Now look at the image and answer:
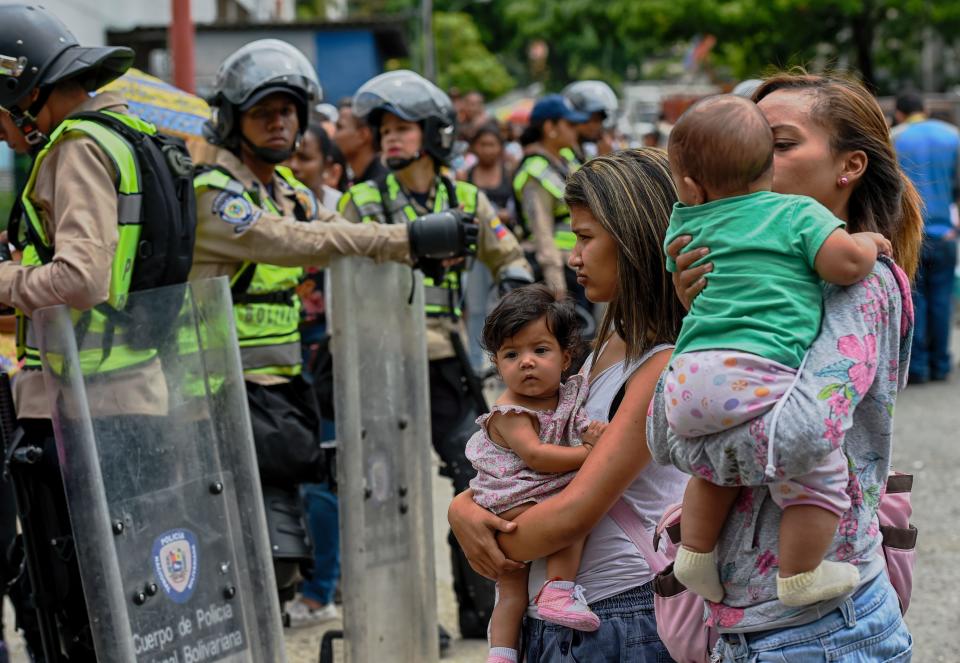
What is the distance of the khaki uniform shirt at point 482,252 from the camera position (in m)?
5.10

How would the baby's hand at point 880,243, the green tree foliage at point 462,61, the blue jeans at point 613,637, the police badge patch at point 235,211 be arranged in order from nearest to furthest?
the baby's hand at point 880,243 → the blue jeans at point 613,637 → the police badge patch at point 235,211 → the green tree foliage at point 462,61

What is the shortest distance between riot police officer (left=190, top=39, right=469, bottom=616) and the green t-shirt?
87.9 inches

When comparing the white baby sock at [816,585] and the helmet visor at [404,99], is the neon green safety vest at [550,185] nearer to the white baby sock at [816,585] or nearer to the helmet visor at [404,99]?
the helmet visor at [404,99]

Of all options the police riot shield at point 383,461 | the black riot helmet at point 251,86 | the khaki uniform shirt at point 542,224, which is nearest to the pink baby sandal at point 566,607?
the police riot shield at point 383,461

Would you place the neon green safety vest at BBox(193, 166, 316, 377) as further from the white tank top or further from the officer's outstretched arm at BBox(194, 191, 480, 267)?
the white tank top

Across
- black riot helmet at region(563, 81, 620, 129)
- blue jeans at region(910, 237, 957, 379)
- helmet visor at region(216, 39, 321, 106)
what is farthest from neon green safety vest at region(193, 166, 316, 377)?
blue jeans at region(910, 237, 957, 379)

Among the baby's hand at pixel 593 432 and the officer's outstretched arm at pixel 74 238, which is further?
the officer's outstretched arm at pixel 74 238

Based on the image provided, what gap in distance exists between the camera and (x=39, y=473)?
3584 mm

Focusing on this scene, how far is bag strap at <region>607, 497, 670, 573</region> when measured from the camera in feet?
8.25

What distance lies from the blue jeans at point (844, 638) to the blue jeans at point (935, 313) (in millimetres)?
8651

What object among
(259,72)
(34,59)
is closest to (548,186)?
(259,72)

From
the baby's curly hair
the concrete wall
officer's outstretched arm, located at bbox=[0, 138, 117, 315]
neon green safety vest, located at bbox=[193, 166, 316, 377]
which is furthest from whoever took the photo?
the concrete wall

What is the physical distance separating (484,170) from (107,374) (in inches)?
304

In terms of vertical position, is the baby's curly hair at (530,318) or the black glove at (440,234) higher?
the baby's curly hair at (530,318)
